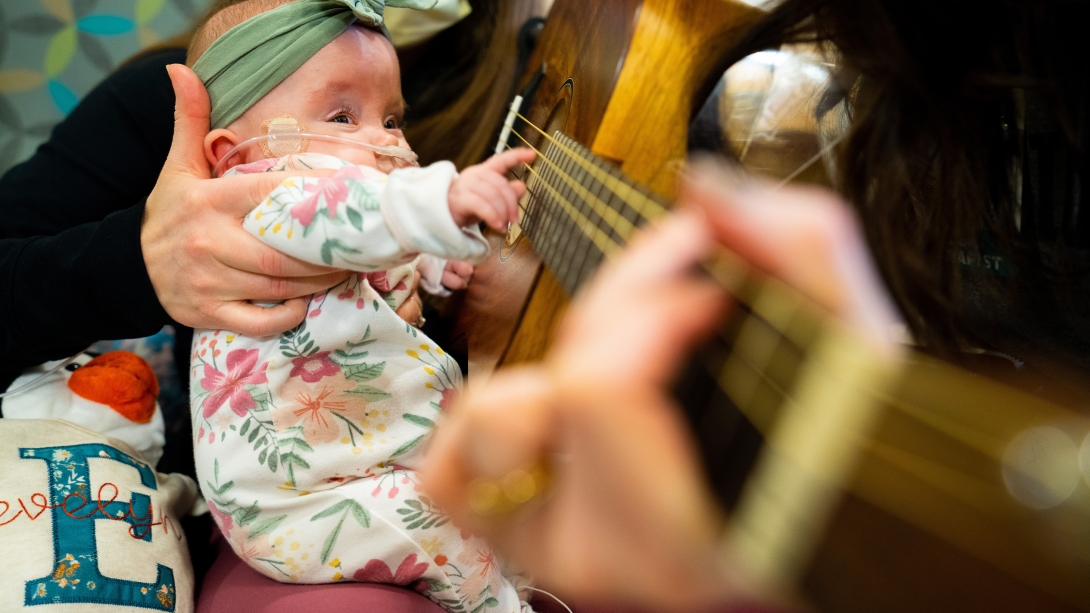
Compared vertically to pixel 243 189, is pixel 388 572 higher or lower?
lower

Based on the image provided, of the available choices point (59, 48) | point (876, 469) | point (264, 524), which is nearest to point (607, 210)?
point (876, 469)

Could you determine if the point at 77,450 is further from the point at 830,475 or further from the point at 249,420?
the point at 830,475

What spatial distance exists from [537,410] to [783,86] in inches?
26.9

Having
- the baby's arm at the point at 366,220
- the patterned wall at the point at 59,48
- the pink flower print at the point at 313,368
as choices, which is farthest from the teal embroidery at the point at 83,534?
the patterned wall at the point at 59,48

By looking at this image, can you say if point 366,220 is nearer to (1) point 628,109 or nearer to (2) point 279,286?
(2) point 279,286

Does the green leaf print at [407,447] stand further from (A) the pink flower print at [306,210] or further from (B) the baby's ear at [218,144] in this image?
(B) the baby's ear at [218,144]

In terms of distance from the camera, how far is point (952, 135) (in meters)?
0.51

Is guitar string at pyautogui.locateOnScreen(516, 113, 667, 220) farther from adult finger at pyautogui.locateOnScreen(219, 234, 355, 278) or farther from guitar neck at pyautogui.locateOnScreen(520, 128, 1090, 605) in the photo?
adult finger at pyautogui.locateOnScreen(219, 234, 355, 278)

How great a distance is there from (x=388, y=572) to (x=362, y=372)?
0.71 ft

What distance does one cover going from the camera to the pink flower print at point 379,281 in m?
0.65

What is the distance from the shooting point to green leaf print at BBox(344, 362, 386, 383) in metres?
0.61

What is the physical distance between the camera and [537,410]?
26 cm

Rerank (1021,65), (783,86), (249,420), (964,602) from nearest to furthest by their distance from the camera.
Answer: (964,602) < (1021,65) < (249,420) < (783,86)

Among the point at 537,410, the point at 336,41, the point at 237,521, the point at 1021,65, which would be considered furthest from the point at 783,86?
the point at 237,521
